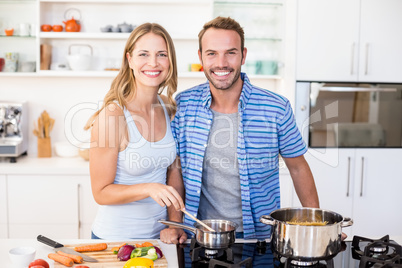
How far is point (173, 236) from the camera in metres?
1.79

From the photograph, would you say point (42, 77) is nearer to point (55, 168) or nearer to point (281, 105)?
point (55, 168)

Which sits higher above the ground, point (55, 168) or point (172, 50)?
point (172, 50)

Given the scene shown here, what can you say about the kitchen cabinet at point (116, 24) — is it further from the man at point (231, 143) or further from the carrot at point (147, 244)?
the carrot at point (147, 244)

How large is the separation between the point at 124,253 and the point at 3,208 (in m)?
2.09

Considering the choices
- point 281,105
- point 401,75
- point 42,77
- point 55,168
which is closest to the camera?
point 281,105

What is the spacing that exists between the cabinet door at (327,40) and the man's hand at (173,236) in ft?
6.46

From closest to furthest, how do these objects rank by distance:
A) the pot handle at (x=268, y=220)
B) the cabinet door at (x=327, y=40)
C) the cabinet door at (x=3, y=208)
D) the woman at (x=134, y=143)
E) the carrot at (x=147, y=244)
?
the pot handle at (x=268, y=220), the carrot at (x=147, y=244), the woman at (x=134, y=143), the cabinet door at (x=3, y=208), the cabinet door at (x=327, y=40)

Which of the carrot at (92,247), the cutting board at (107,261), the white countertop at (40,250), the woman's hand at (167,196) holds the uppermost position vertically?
the woman's hand at (167,196)

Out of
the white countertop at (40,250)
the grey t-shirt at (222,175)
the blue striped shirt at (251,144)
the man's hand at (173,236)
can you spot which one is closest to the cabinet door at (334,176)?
the blue striped shirt at (251,144)

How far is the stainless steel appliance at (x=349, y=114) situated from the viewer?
11.5ft

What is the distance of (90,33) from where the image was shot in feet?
11.8

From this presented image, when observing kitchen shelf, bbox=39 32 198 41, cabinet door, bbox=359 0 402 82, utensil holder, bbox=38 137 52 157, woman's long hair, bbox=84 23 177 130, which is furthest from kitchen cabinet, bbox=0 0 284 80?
woman's long hair, bbox=84 23 177 130

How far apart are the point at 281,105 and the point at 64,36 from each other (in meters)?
2.12

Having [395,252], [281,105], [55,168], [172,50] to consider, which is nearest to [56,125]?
[55,168]
